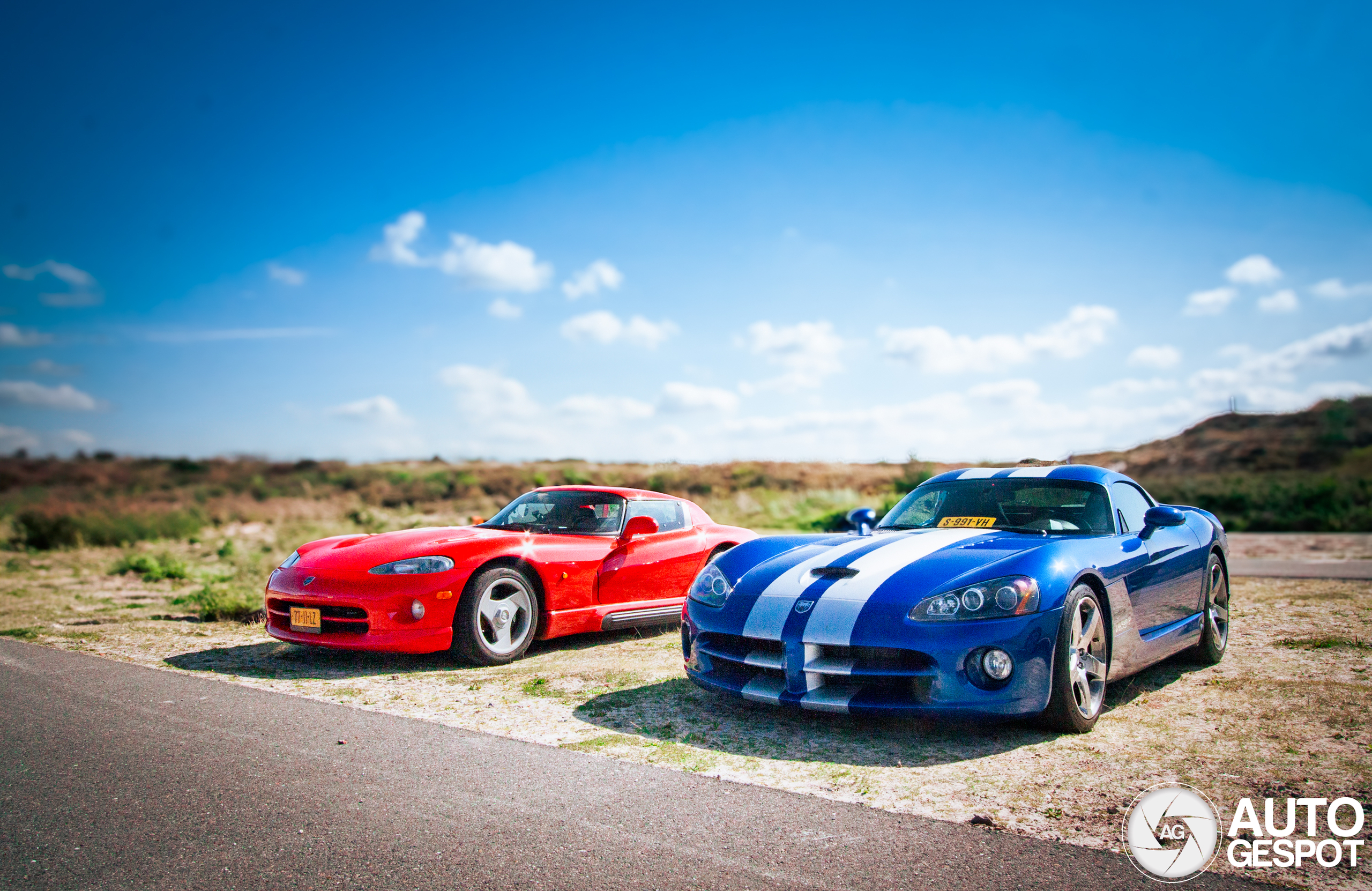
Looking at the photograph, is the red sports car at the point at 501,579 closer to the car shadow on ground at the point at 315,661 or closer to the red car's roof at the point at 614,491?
the red car's roof at the point at 614,491

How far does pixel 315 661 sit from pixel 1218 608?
6.45 metres

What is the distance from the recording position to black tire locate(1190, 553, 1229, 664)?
5.68m

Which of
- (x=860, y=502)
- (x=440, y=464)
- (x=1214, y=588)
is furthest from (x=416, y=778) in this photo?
(x=440, y=464)

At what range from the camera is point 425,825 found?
3033mm

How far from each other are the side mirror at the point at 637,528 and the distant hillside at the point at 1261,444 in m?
36.9

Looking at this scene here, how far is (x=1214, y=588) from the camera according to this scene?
19.3 feet

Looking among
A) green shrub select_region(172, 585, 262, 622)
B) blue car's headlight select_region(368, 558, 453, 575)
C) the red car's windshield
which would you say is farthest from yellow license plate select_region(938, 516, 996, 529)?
green shrub select_region(172, 585, 262, 622)

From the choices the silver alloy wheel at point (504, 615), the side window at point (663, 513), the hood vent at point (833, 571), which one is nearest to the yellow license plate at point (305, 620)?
the silver alloy wheel at point (504, 615)

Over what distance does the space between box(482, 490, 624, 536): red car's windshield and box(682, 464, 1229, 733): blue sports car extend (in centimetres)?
210

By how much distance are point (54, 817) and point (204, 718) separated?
1386 mm

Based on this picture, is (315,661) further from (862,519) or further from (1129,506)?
(1129,506)

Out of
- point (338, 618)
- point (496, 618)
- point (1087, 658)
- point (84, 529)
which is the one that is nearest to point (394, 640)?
point (338, 618)

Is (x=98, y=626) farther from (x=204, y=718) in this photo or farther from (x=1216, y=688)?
(x=1216, y=688)

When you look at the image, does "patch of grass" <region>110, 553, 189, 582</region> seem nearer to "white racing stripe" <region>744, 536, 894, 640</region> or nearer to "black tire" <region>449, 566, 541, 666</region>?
"black tire" <region>449, 566, 541, 666</region>
